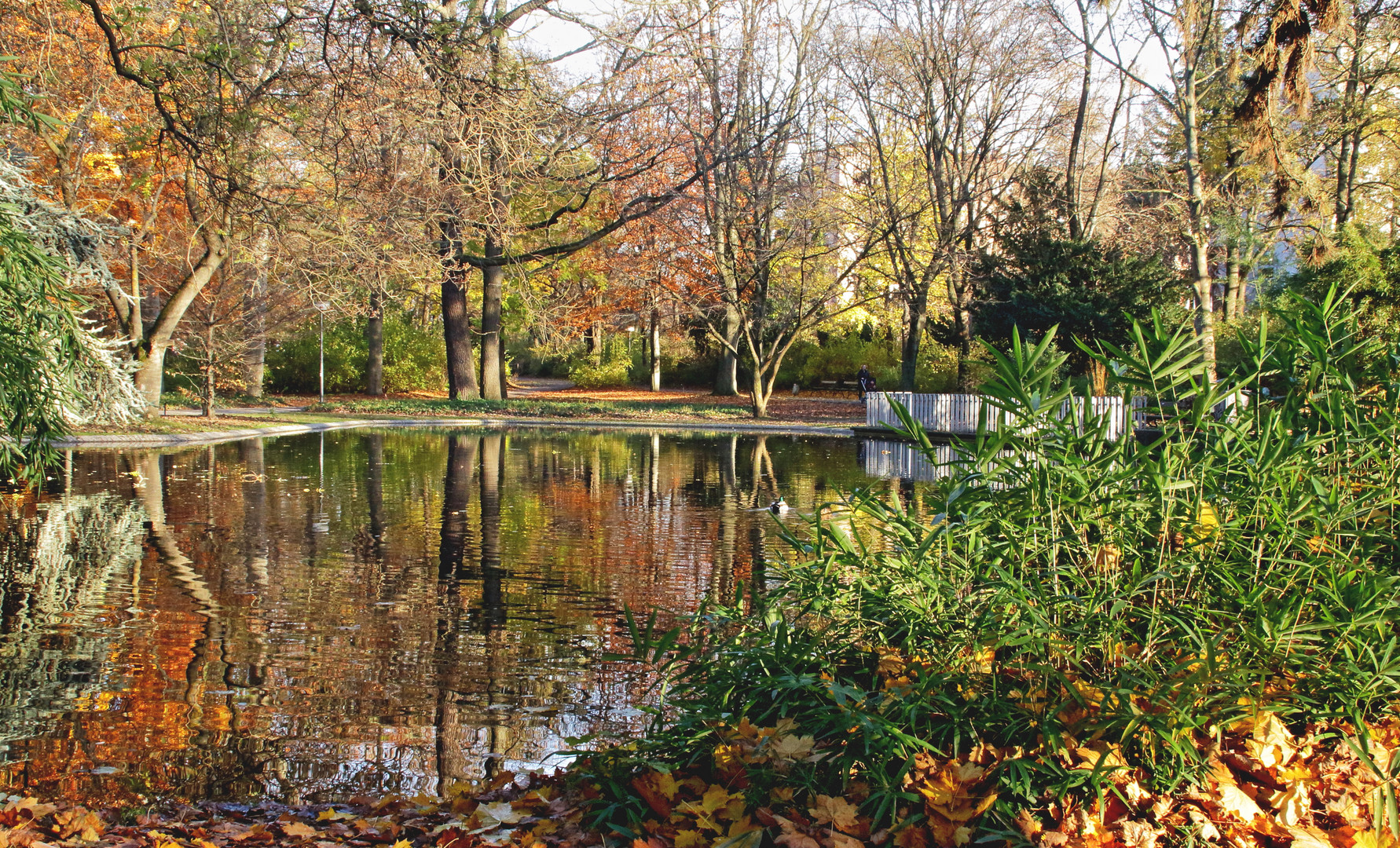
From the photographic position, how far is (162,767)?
15.0 feet

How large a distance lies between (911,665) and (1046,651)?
18.3 inches

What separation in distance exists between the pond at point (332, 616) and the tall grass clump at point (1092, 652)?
694 mm

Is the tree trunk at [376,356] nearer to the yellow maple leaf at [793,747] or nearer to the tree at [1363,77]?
the tree at [1363,77]

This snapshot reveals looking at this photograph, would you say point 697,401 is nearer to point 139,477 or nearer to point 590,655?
point 139,477

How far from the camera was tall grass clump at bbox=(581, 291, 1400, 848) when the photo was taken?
10.5 ft

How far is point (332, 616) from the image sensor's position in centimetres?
752

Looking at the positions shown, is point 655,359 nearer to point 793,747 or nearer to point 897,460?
point 897,460

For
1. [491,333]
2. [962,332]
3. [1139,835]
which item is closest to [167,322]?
[491,333]

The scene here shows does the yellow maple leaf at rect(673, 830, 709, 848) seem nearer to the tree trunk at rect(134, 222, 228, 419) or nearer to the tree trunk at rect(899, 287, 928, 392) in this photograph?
the tree trunk at rect(134, 222, 228, 419)

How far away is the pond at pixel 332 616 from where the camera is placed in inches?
190

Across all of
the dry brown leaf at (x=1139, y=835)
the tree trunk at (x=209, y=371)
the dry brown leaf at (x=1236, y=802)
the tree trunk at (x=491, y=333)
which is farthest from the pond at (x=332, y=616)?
the tree trunk at (x=491, y=333)

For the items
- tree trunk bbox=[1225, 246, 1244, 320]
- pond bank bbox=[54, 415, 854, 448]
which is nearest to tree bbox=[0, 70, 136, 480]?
pond bank bbox=[54, 415, 854, 448]

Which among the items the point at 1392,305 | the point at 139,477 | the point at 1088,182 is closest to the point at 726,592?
the point at 139,477

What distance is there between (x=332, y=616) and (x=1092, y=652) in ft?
18.1
